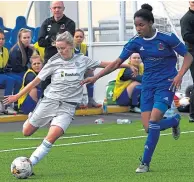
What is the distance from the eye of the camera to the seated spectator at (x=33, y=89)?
16938mm

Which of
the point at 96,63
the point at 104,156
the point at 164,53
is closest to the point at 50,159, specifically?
the point at 104,156

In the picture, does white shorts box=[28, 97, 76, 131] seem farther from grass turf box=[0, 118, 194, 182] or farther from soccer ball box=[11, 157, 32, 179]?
soccer ball box=[11, 157, 32, 179]

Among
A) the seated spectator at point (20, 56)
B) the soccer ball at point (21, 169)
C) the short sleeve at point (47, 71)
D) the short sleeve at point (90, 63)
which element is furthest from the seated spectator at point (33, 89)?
the soccer ball at point (21, 169)

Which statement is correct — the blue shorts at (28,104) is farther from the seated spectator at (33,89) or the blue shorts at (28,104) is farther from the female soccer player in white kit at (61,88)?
the female soccer player in white kit at (61,88)

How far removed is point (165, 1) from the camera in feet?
75.7

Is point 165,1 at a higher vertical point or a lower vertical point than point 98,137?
higher

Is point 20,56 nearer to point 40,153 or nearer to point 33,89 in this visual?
point 33,89

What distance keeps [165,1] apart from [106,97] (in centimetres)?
421

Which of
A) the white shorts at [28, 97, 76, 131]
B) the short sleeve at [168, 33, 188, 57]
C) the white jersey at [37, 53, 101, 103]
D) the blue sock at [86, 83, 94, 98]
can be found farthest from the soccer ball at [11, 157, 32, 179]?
the blue sock at [86, 83, 94, 98]

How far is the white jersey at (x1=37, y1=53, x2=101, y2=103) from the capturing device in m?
10.3

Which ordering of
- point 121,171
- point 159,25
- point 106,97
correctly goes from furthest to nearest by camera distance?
point 159,25 → point 106,97 → point 121,171

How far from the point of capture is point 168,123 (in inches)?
422

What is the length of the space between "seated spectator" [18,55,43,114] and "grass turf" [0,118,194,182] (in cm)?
190

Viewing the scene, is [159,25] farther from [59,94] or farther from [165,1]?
[59,94]
